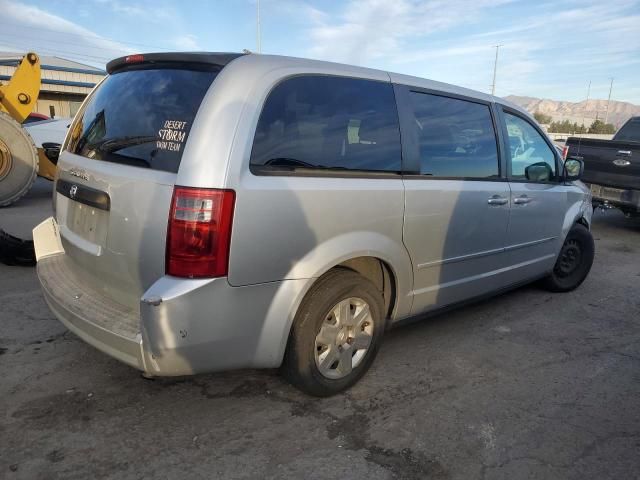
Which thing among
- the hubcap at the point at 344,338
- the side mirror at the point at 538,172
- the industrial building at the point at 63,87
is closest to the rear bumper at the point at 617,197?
the side mirror at the point at 538,172

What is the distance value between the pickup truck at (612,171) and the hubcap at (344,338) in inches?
243

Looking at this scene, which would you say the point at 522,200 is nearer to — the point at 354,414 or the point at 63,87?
the point at 354,414

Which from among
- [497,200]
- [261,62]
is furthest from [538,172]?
[261,62]

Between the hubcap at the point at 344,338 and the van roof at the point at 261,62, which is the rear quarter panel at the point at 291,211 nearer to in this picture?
the van roof at the point at 261,62

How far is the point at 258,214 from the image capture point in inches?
89.6

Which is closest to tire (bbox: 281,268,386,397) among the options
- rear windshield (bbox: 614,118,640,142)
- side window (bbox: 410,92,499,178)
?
side window (bbox: 410,92,499,178)

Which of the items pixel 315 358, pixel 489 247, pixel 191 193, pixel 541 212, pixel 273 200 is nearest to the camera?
pixel 191 193

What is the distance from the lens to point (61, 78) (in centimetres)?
2780

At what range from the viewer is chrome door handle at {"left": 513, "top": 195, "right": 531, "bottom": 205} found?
388 centimetres

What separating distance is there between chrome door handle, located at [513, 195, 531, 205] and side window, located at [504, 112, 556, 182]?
16 cm

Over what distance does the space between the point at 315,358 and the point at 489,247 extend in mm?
1772

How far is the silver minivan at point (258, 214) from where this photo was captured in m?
2.21

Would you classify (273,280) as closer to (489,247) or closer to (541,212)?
(489,247)

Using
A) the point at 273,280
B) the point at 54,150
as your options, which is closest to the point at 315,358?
the point at 273,280
